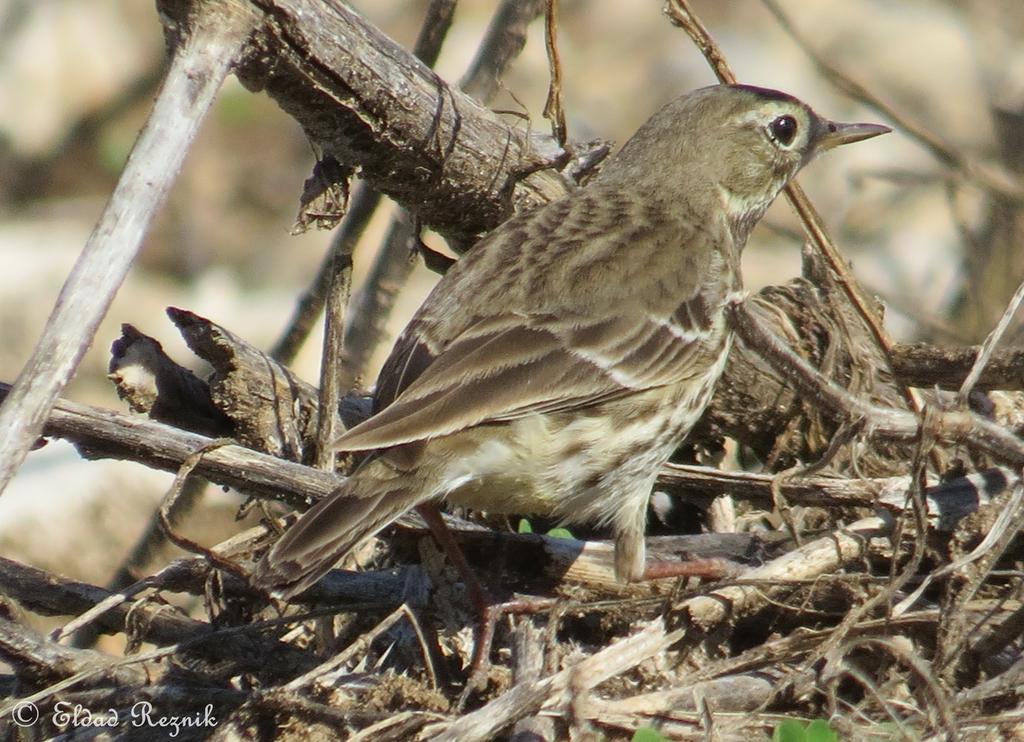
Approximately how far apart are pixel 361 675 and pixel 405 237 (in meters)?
1.83

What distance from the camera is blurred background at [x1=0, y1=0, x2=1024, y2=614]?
9.16 m

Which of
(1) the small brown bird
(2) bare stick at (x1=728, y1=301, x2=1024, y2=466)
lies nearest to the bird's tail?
(1) the small brown bird

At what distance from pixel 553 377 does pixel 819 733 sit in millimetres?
1338

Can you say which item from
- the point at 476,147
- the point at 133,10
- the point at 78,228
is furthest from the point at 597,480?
the point at 133,10

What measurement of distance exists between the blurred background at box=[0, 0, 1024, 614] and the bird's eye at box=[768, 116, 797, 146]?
2.29 meters

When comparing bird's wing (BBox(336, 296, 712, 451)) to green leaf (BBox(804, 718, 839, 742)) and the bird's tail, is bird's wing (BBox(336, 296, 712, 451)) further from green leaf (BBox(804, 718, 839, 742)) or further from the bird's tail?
green leaf (BBox(804, 718, 839, 742))

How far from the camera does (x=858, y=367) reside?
17.6 ft

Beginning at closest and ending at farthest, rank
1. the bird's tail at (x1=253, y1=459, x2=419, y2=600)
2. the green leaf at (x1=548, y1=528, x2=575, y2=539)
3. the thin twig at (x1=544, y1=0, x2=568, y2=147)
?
the bird's tail at (x1=253, y1=459, x2=419, y2=600) < the thin twig at (x1=544, y1=0, x2=568, y2=147) < the green leaf at (x1=548, y1=528, x2=575, y2=539)

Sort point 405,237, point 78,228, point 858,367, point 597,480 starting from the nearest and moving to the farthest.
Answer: point 597,480
point 858,367
point 405,237
point 78,228

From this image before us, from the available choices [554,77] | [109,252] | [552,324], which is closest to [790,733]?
[552,324]

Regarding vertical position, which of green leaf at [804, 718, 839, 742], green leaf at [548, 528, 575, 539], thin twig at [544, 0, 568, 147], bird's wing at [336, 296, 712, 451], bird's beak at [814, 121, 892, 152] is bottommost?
green leaf at [804, 718, 839, 742]

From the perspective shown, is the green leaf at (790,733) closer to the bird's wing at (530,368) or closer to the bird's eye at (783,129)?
the bird's wing at (530,368)

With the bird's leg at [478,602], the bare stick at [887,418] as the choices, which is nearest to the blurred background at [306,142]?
the bare stick at [887,418]

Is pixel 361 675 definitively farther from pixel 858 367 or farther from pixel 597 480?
pixel 858 367
